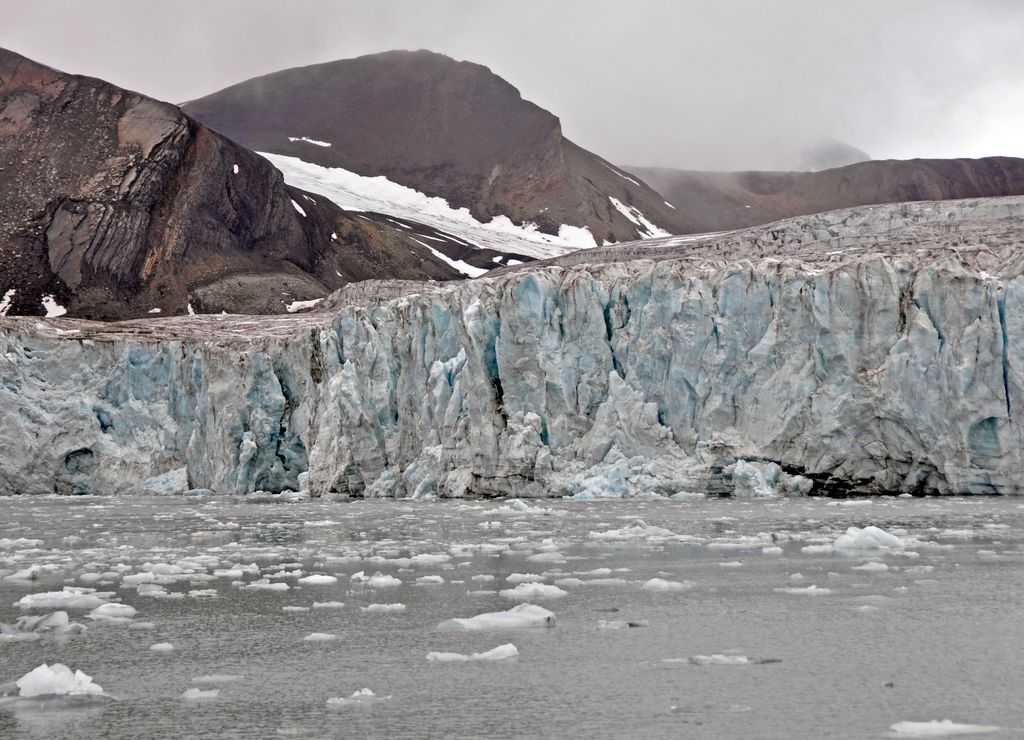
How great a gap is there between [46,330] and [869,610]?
29.4m

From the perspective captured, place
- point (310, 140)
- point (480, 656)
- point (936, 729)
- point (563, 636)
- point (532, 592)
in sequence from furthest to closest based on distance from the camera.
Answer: point (310, 140)
point (532, 592)
point (563, 636)
point (480, 656)
point (936, 729)

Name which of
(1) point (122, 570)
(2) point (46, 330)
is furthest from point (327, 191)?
(1) point (122, 570)

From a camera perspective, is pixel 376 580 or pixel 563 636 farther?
pixel 376 580

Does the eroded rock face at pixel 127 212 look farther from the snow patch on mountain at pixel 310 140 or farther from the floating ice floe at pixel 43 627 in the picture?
the floating ice floe at pixel 43 627

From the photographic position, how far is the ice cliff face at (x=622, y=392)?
66.8ft

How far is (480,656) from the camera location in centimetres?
703

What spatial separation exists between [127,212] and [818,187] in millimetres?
75107

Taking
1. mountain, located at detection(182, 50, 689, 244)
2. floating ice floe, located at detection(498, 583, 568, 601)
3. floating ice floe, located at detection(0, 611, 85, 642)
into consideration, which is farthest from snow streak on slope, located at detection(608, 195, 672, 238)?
floating ice floe, located at detection(0, 611, 85, 642)

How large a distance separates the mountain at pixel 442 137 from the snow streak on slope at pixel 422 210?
1.49 m

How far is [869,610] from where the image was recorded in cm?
835

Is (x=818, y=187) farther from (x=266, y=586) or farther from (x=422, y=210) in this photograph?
(x=266, y=586)

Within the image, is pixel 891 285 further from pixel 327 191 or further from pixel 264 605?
pixel 327 191

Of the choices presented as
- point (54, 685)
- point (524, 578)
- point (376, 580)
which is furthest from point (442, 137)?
point (54, 685)

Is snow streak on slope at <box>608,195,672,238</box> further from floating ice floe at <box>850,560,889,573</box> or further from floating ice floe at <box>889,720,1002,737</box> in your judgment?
floating ice floe at <box>889,720,1002,737</box>
